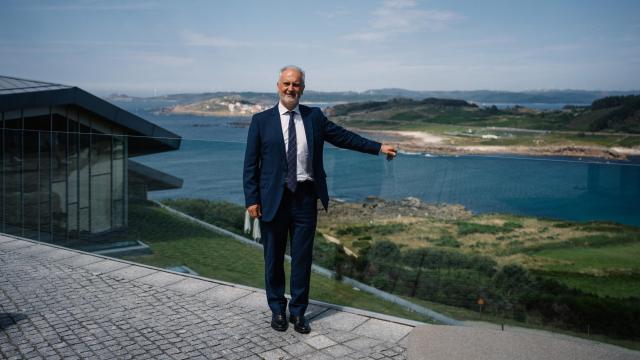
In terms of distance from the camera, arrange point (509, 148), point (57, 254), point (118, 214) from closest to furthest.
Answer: point (57, 254) < point (118, 214) < point (509, 148)

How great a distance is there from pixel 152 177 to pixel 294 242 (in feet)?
8.70

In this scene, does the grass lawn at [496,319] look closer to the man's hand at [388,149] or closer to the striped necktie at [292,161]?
the man's hand at [388,149]

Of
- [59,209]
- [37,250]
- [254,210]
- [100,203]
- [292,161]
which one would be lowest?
[37,250]

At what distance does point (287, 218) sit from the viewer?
3.59 metres

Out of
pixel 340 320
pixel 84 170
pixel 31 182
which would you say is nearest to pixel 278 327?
pixel 340 320

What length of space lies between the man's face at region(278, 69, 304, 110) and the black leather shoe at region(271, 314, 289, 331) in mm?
1368

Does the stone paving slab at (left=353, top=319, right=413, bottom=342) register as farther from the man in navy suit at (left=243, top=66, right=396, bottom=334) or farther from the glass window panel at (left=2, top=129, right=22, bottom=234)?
the glass window panel at (left=2, top=129, right=22, bottom=234)

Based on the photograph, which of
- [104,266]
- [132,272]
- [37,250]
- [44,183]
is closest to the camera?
[132,272]

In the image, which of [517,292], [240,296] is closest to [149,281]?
[240,296]

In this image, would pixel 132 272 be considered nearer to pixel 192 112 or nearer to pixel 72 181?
pixel 72 181

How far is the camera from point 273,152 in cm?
344

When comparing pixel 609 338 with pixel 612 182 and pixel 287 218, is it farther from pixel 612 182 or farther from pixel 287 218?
pixel 287 218

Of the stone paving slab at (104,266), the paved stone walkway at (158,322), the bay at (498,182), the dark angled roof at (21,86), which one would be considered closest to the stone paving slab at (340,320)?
the paved stone walkway at (158,322)

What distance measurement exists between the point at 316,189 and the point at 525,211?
158 cm
